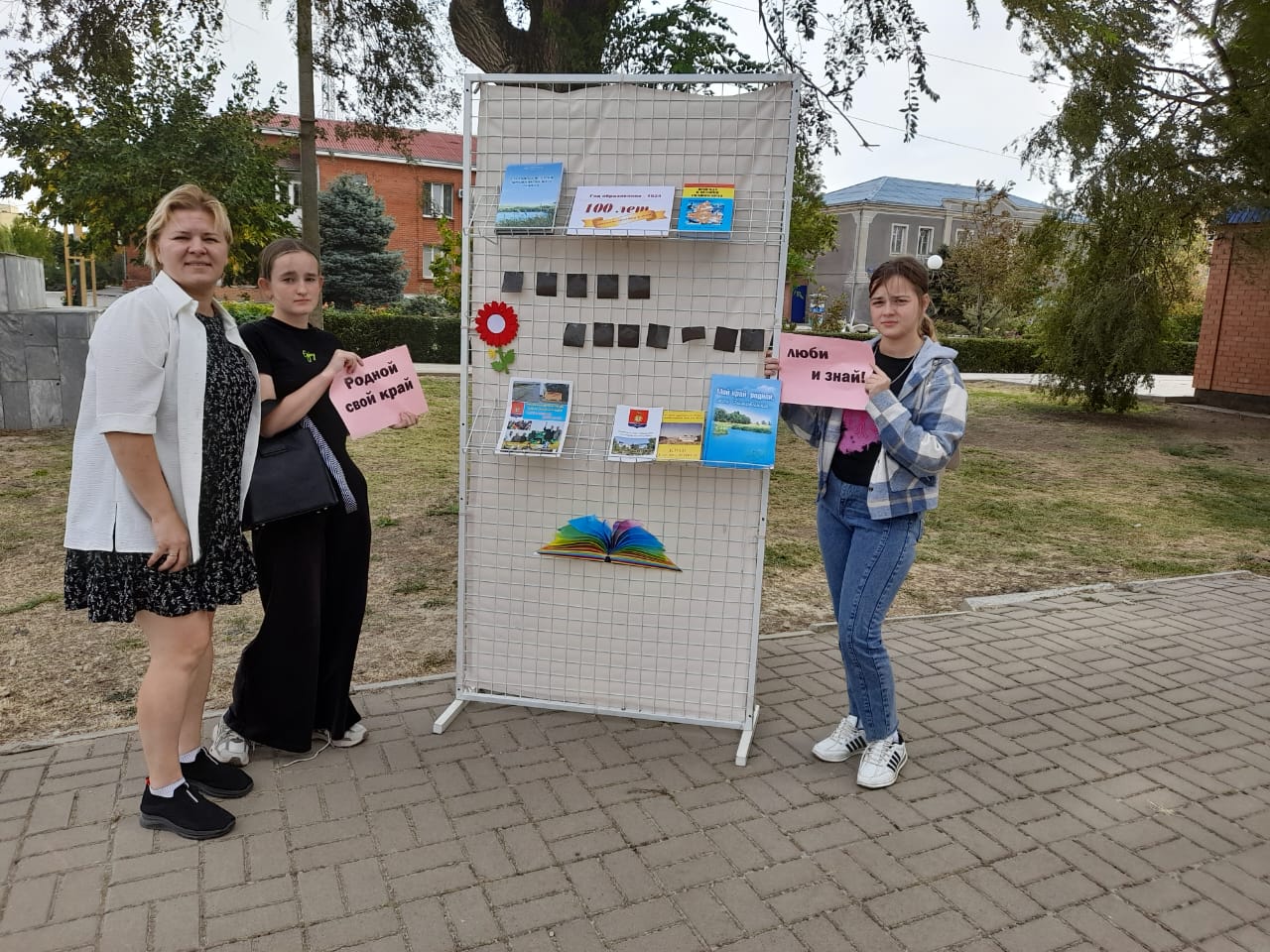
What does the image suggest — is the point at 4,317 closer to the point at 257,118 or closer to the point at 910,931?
the point at 257,118

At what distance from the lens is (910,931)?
262 centimetres

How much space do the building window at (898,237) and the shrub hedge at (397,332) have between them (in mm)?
34558

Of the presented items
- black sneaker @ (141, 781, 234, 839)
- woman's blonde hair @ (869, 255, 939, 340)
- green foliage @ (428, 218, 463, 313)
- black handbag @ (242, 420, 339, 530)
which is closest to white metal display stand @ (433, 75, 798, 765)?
woman's blonde hair @ (869, 255, 939, 340)

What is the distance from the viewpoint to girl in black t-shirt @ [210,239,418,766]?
321 cm

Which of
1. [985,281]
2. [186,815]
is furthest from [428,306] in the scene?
[186,815]

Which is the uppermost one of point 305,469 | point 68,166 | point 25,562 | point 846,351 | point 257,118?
point 257,118

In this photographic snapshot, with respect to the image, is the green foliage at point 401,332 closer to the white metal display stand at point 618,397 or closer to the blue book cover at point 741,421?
the white metal display stand at point 618,397

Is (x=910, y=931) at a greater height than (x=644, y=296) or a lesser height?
lesser

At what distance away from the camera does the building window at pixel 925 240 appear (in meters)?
50.4

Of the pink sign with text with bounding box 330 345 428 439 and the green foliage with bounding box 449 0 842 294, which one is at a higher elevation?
the green foliage with bounding box 449 0 842 294

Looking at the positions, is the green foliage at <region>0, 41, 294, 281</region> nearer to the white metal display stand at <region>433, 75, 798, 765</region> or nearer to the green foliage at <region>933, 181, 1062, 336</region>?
the white metal display stand at <region>433, 75, 798, 765</region>

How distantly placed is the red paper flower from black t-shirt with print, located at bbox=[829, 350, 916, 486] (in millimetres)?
1363

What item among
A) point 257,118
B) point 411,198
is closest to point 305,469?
point 257,118

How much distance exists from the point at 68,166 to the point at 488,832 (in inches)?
331
